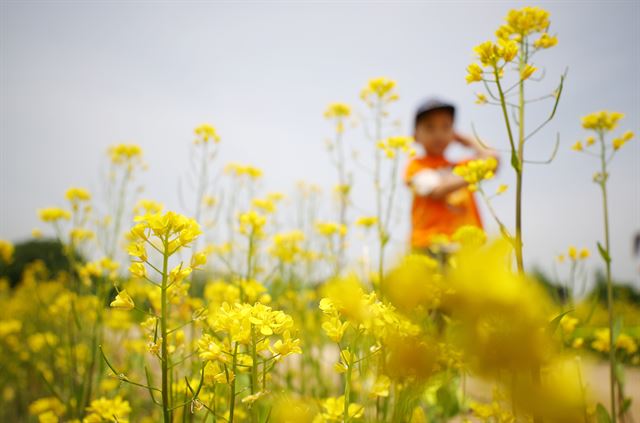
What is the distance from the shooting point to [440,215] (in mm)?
2887

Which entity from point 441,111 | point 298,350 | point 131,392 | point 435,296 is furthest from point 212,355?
point 441,111

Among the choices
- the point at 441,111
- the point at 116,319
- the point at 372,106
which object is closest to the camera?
the point at 372,106

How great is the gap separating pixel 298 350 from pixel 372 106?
1533 millimetres

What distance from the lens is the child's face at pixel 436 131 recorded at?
3.13 metres

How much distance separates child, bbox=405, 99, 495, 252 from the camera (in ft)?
8.96

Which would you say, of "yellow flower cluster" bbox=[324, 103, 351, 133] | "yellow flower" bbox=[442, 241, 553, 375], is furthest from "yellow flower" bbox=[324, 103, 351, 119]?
"yellow flower" bbox=[442, 241, 553, 375]

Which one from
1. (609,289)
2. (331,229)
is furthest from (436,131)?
(609,289)

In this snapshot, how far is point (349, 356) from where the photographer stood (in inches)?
29.6

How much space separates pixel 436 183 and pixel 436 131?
580 mm

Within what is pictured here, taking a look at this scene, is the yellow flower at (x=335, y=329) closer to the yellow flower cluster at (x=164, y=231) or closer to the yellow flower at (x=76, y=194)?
the yellow flower cluster at (x=164, y=231)

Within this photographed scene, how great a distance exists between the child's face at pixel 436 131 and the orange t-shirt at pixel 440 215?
0.24m

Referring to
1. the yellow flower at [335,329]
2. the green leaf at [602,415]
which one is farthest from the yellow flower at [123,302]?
the green leaf at [602,415]

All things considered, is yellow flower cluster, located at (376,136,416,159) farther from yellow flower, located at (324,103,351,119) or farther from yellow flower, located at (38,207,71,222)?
yellow flower, located at (38,207,71,222)

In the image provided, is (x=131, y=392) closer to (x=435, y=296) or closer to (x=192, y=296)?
(x=192, y=296)
